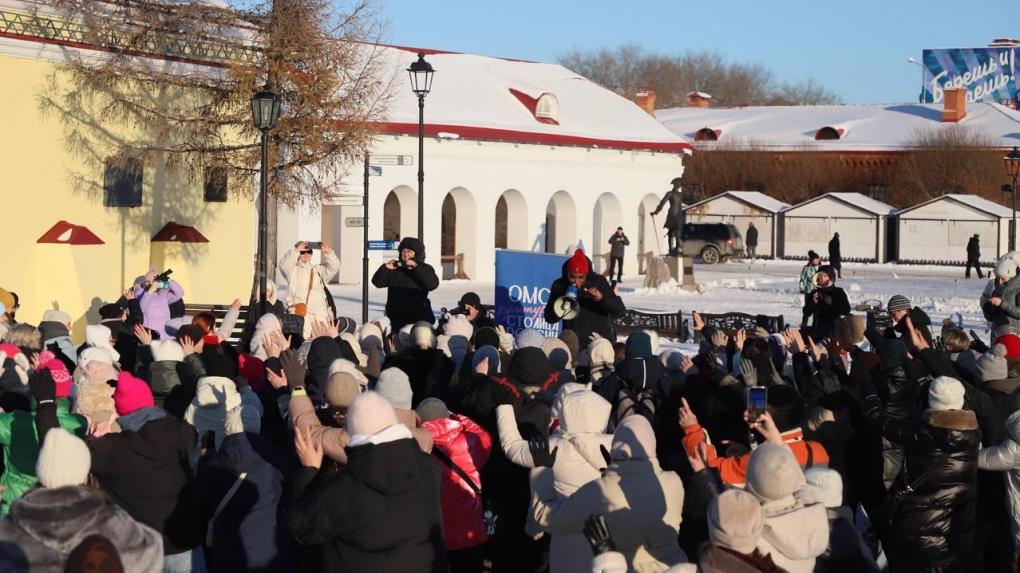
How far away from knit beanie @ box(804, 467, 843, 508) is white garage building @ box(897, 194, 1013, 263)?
147 feet

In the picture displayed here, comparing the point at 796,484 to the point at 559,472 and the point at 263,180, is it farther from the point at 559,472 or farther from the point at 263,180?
the point at 263,180

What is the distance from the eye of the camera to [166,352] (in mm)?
9289

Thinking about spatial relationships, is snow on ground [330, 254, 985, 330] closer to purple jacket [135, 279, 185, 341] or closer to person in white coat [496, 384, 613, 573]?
purple jacket [135, 279, 185, 341]

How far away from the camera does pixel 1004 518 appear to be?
8680 millimetres

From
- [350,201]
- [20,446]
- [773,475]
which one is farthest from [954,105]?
[773,475]

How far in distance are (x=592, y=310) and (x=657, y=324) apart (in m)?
10.5

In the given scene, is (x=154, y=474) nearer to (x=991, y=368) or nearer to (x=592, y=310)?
(x=991, y=368)

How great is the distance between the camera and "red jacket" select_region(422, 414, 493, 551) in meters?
7.38

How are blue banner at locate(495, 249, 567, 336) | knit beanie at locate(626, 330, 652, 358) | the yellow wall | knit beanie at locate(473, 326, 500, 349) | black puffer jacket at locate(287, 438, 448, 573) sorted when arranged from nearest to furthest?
black puffer jacket at locate(287, 438, 448, 573) → knit beanie at locate(626, 330, 652, 358) → knit beanie at locate(473, 326, 500, 349) → blue banner at locate(495, 249, 567, 336) → the yellow wall

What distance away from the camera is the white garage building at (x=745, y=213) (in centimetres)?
5466

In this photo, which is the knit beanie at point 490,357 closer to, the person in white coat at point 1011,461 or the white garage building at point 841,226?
the person in white coat at point 1011,461

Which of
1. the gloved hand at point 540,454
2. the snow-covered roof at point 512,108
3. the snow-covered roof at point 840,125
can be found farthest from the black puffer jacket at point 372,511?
the snow-covered roof at point 840,125

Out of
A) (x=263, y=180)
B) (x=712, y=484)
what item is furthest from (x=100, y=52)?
(x=712, y=484)

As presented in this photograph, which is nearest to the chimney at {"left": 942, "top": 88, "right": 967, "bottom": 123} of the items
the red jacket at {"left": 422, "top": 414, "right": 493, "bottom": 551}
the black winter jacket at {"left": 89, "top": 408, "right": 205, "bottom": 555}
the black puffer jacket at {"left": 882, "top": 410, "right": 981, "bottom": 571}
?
the black puffer jacket at {"left": 882, "top": 410, "right": 981, "bottom": 571}
